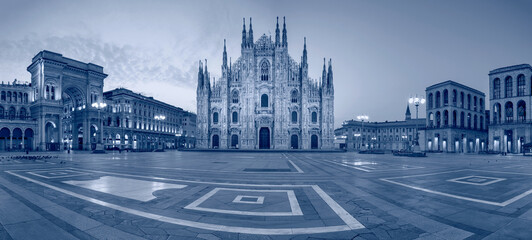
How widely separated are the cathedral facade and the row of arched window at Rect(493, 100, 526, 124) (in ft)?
121

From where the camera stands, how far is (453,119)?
5850cm

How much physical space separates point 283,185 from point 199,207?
3.81 meters

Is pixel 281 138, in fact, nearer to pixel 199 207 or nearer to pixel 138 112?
pixel 138 112

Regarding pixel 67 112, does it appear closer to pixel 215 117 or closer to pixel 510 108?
pixel 215 117

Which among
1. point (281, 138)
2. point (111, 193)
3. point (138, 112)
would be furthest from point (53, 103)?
point (111, 193)

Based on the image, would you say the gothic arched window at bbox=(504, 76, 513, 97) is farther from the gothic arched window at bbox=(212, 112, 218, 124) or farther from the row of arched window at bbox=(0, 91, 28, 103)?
the row of arched window at bbox=(0, 91, 28, 103)

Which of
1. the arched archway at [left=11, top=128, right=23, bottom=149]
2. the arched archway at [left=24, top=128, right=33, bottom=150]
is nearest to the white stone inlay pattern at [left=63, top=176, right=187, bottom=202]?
the arched archway at [left=24, top=128, right=33, bottom=150]

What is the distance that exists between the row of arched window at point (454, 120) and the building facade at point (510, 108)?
5.68m

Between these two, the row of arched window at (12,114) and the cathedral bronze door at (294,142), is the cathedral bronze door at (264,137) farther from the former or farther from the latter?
the row of arched window at (12,114)

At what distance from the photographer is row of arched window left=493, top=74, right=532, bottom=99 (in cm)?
5269

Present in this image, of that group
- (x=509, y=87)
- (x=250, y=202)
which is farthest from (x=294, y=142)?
(x=250, y=202)

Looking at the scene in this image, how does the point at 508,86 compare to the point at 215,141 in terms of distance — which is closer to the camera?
the point at 508,86

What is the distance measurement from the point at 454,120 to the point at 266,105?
44.4m

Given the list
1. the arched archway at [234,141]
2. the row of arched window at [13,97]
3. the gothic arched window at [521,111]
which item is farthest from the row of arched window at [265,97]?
the row of arched window at [13,97]
